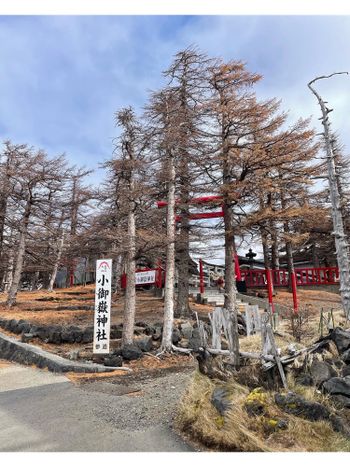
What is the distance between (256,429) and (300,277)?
2316cm

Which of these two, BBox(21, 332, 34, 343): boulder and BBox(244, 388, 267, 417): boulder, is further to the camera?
BBox(21, 332, 34, 343): boulder

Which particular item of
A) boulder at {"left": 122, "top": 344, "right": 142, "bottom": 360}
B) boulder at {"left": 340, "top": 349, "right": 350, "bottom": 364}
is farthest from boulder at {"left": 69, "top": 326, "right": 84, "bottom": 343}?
boulder at {"left": 340, "top": 349, "right": 350, "bottom": 364}

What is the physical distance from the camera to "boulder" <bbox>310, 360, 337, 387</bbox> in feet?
14.6

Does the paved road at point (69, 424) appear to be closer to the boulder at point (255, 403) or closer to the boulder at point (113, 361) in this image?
the boulder at point (255, 403)

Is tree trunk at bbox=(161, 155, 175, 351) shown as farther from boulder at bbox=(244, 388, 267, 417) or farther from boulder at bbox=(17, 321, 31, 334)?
boulder at bbox=(244, 388, 267, 417)

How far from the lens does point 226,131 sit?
48.3 ft

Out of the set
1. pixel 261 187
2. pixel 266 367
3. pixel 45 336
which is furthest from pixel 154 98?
pixel 266 367

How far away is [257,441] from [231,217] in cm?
1228

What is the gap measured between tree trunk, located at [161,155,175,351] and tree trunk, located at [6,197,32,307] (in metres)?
10.1

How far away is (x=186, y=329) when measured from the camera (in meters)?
12.5

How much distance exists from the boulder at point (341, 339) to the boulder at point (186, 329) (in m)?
7.40

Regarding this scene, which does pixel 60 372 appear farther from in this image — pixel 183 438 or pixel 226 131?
pixel 226 131

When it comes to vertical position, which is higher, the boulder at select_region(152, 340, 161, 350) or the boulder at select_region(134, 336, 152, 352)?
the boulder at select_region(134, 336, 152, 352)

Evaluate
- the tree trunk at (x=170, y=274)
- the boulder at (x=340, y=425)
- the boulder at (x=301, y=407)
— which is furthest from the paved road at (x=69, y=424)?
the tree trunk at (x=170, y=274)
